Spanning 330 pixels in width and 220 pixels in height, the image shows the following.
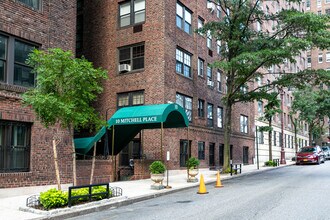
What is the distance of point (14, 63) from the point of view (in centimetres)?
1379

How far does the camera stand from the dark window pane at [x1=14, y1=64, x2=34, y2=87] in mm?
13875

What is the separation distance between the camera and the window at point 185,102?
24.4 m

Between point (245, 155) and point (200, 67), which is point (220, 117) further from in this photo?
point (245, 155)

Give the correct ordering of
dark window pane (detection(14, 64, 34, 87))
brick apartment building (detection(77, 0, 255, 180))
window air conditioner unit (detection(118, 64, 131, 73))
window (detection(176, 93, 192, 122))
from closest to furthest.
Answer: dark window pane (detection(14, 64, 34, 87)) < brick apartment building (detection(77, 0, 255, 180)) < window air conditioner unit (detection(118, 64, 131, 73)) < window (detection(176, 93, 192, 122))

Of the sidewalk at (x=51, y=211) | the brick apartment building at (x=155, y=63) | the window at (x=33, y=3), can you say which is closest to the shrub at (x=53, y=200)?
the sidewalk at (x=51, y=211)

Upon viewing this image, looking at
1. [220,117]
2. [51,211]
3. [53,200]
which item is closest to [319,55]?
[220,117]

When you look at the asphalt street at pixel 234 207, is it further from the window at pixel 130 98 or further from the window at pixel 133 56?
the window at pixel 133 56

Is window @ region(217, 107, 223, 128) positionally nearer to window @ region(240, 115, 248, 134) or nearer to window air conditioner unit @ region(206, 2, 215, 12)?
window @ region(240, 115, 248, 134)

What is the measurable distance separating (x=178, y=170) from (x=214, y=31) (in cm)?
951

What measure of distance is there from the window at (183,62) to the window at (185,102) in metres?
1.68

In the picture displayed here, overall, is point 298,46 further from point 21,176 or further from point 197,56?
point 21,176

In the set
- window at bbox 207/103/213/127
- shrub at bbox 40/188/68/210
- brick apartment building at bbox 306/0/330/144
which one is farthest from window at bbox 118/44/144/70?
brick apartment building at bbox 306/0/330/144

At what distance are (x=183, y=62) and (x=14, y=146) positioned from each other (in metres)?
14.6

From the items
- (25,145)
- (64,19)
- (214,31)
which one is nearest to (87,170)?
(25,145)
